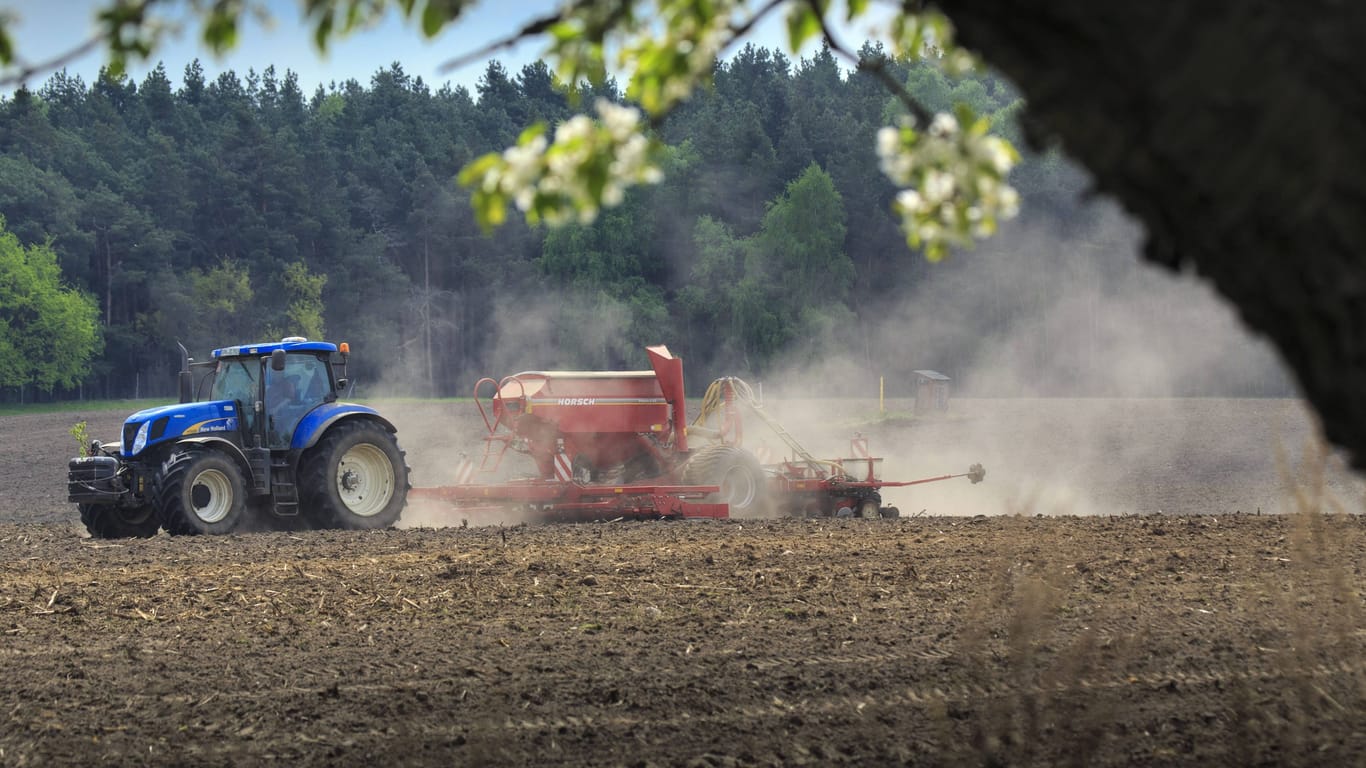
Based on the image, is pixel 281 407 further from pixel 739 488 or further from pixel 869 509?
pixel 869 509

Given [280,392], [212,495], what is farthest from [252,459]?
[280,392]

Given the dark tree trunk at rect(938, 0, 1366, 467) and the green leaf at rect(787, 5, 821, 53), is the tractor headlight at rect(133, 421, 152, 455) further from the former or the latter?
the dark tree trunk at rect(938, 0, 1366, 467)

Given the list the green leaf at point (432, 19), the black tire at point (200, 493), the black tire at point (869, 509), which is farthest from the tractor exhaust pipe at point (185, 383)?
the green leaf at point (432, 19)

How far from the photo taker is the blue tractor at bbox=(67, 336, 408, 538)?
13.2 metres

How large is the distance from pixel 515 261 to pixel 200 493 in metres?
53.6

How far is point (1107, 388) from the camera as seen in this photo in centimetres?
4947

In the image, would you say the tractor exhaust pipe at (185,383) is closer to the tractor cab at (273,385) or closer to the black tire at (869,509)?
the tractor cab at (273,385)

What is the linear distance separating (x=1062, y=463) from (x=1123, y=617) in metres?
21.6

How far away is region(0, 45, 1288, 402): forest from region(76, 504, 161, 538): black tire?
128ft

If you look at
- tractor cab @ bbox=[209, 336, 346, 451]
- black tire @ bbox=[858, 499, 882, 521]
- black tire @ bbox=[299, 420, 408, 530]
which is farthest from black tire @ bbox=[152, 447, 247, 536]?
black tire @ bbox=[858, 499, 882, 521]

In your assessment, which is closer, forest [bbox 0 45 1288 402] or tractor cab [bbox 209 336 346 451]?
tractor cab [bbox 209 336 346 451]

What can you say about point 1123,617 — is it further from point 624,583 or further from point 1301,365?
point 1301,365

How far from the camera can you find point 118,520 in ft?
46.3

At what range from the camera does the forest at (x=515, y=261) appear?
57.3 meters
